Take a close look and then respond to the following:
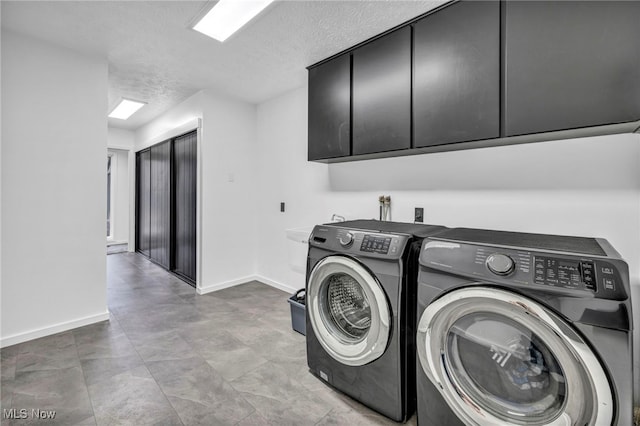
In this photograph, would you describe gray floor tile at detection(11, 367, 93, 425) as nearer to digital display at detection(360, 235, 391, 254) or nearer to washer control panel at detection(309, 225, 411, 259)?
washer control panel at detection(309, 225, 411, 259)

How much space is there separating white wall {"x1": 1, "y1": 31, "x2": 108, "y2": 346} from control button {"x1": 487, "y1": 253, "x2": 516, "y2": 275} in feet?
10.3

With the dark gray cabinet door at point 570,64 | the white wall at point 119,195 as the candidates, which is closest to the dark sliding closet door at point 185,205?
the white wall at point 119,195

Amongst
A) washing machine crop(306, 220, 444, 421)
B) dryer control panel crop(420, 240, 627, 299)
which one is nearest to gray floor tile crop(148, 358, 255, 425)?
washing machine crop(306, 220, 444, 421)

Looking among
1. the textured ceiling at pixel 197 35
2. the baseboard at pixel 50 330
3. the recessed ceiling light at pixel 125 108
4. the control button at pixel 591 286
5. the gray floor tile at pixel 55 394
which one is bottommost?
the gray floor tile at pixel 55 394

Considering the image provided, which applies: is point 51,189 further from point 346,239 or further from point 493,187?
point 493,187

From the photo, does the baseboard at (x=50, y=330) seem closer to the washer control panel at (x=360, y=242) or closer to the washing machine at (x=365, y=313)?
the washing machine at (x=365, y=313)

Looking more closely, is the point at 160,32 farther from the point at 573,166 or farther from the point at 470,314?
the point at 573,166

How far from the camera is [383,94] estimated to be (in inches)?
83.4

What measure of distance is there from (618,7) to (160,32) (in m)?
2.77

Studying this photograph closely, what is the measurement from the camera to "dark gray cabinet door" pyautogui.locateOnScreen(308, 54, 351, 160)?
93.5 inches

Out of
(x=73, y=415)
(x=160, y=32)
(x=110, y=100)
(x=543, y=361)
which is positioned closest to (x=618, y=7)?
(x=543, y=361)

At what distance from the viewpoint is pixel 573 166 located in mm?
1645

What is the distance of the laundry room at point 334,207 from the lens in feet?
4.05

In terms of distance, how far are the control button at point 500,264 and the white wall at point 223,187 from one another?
3.07 m
